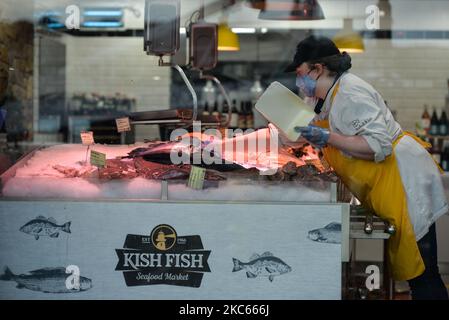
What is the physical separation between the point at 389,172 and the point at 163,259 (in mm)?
1299

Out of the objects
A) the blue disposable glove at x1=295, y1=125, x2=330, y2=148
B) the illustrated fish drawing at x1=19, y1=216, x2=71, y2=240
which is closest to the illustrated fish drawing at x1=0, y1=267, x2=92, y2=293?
the illustrated fish drawing at x1=19, y1=216, x2=71, y2=240

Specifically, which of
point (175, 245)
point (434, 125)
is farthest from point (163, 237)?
point (434, 125)

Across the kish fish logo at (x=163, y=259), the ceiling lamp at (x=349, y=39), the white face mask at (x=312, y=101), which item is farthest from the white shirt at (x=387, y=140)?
the ceiling lamp at (x=349, y=39)

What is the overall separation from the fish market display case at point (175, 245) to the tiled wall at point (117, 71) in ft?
23.5

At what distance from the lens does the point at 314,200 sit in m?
4.02

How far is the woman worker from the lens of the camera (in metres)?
4.18

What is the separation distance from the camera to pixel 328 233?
13.0 ft

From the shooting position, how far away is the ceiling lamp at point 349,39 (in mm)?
10523

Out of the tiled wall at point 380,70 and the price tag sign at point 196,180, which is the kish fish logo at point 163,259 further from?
the tiled wall at point 380,70

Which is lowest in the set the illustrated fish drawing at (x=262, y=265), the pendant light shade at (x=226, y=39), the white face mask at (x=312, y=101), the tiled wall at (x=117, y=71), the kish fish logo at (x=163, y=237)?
the illustrated fish drawing at (x=262, y=265)

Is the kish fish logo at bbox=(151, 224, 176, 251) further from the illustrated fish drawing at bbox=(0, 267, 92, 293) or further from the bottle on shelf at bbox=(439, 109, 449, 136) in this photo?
the bottle on shelf at bbox=(439, 109, 449, 136)

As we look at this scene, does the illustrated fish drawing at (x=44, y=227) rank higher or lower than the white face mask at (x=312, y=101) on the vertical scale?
lower
